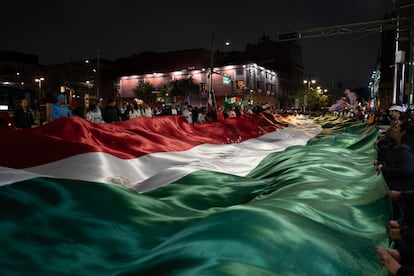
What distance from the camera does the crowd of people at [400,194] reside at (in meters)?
2.20

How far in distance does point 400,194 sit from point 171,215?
2.03m

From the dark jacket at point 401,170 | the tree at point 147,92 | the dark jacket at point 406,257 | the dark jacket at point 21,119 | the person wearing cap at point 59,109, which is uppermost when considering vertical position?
the tree at point 147,92

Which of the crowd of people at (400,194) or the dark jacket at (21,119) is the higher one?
the dark jacket at (21,119)

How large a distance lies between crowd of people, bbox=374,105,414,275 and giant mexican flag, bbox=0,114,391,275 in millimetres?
137

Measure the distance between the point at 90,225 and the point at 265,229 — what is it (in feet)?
4.50

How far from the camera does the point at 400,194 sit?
3.22m

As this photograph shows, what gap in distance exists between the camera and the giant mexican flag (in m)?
2.21

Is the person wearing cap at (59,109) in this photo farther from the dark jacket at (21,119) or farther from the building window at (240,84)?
the building window at (240,84)

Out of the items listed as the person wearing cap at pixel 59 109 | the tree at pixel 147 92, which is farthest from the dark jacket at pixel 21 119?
the tree at pixel 147 92

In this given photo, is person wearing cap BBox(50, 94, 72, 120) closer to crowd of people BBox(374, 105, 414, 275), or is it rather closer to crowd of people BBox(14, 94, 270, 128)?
crowd of people BBox(14, 94, 270, 128)

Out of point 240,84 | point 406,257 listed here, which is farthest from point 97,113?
point 240,84

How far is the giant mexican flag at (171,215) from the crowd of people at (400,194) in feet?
0.45

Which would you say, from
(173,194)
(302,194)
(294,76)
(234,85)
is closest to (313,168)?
(302,194)

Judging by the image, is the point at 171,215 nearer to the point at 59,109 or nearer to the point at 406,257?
the point at 406,257
